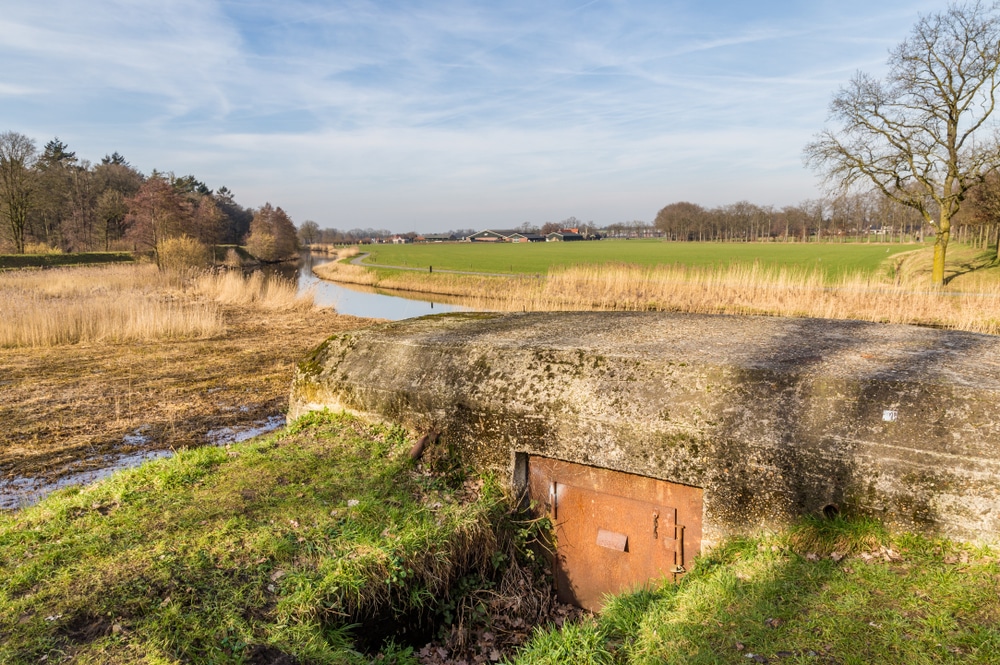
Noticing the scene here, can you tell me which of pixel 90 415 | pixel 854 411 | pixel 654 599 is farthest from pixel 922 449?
pixel 90 415

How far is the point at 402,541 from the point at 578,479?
124cm

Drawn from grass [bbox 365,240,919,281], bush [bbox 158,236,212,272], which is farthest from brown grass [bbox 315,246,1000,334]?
bush [bbox 158,236,212,272]

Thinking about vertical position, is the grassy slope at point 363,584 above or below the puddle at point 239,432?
above

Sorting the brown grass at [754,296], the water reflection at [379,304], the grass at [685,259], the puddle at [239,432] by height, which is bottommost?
the water reflection at [379,304]

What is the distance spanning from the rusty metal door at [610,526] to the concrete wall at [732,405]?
0.14 meters

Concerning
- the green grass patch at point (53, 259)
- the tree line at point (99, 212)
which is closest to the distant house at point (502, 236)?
the tree line at point (99, 212)

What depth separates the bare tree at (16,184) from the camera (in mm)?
35500

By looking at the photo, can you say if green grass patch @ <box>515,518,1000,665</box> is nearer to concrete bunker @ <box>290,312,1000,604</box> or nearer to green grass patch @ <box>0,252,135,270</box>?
concrete bunker @ <box>290,312,1000,604</box>

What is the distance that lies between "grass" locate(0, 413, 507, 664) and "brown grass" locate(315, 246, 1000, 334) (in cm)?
1277

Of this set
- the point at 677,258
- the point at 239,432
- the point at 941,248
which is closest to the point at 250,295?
the point at 239,432

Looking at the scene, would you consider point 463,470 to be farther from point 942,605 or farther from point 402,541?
point 942,605

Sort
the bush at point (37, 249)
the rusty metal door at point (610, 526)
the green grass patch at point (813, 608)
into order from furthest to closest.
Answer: the bush at point (37, 249) → the rusty metal door at point (610, 526) → the green grass patch at point (813, 608)

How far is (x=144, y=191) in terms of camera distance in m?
30.6

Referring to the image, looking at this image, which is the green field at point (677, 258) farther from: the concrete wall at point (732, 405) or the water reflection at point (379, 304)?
the concrete wall at point (732, 405)
